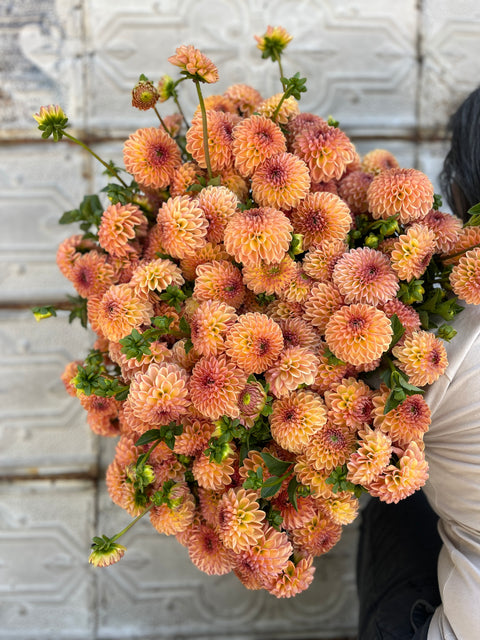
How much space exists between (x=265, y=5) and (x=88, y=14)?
33 cm

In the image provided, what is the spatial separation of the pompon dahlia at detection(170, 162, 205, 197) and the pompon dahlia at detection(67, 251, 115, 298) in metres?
0.11

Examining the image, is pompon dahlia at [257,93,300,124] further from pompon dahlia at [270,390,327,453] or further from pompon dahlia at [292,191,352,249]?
pompon dahlia at [270,390,327,453]

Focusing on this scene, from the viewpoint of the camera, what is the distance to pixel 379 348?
455mm

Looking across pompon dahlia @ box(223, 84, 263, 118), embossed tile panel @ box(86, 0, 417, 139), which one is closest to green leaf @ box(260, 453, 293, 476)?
pompon dahlia @ box(223, 84, 263, 118)

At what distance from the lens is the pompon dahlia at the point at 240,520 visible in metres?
0.48

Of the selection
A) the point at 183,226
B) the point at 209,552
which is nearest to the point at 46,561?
the point at 209,552

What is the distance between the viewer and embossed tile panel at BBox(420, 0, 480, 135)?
0.92 m

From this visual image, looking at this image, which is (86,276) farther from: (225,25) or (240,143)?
(225,25)

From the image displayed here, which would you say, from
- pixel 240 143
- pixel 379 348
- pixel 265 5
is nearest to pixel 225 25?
pixel 265 5

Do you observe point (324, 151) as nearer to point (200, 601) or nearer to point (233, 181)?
point (233, 181)

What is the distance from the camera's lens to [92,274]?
0.55 meters

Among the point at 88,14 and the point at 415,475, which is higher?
the point at 88,14

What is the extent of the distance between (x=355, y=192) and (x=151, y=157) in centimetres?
23

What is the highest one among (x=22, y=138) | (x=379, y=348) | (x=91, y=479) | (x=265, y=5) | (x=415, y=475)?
(x=265, y=5)
